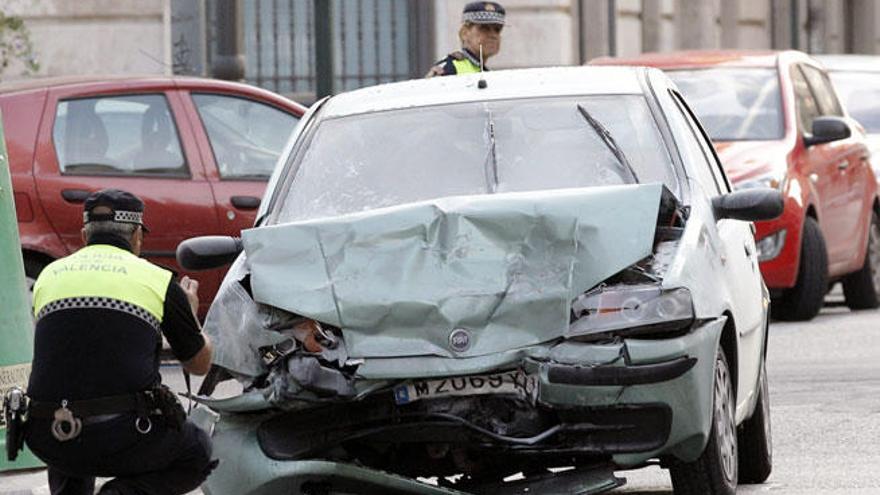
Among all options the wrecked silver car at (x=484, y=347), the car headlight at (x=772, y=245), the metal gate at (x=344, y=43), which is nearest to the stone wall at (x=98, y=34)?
the metal gate at (x=344, y=43)

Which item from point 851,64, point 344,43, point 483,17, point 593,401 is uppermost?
point 483,17

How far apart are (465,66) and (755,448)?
3.97m

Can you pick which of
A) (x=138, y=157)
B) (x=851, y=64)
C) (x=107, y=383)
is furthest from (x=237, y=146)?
(x=851, y=64)

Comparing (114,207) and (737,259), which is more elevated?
(114,207)

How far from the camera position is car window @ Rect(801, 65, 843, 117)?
17.6 metres

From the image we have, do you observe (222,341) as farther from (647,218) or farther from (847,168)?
(847,168)

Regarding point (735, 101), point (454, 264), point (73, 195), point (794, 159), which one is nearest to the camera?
point (454, 264)

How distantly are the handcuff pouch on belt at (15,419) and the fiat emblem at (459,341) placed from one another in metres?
1.33

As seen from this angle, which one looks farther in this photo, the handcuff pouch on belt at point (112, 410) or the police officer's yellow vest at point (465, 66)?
the police officer's yellow vest at point (465, 66)

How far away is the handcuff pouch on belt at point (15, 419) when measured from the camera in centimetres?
730

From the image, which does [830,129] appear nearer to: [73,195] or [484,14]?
[484,14]

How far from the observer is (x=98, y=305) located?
721 centimetres

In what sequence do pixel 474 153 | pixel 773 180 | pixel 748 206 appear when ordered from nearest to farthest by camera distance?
pixel 748 206 < pixel 474 153 < pixel 773 180

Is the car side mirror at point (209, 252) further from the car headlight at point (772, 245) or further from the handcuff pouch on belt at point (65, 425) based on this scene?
the car headlight at point (772, 245)
